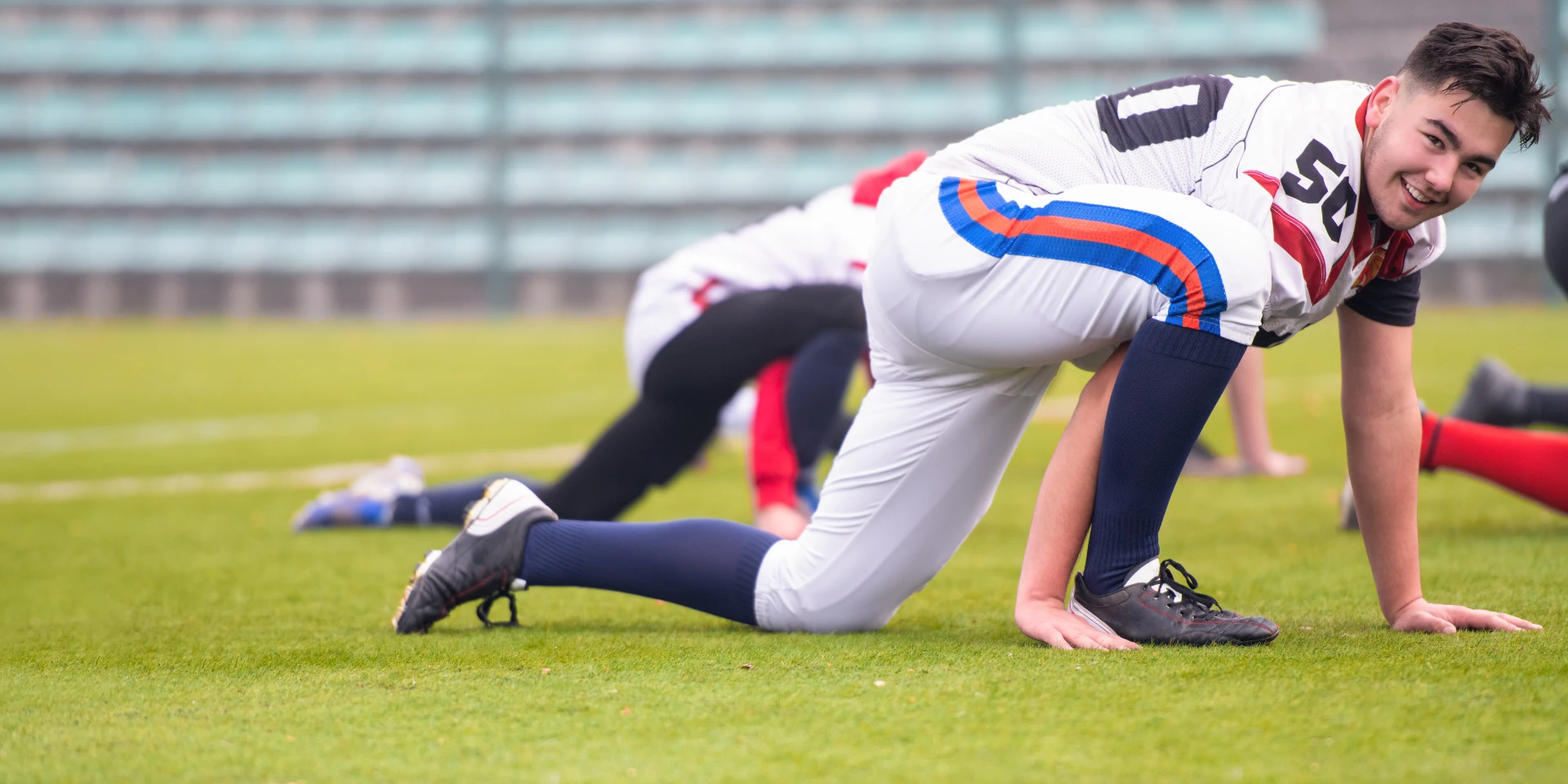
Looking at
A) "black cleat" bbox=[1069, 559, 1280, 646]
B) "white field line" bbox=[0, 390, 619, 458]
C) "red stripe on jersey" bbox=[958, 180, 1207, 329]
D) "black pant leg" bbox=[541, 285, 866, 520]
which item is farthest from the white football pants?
"white field line" bbox=[0, 390, 619, 458]

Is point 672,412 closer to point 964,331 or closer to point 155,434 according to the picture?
point 964,331

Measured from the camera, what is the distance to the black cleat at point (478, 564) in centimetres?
202

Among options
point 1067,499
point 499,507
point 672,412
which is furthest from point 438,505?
point 1067,499

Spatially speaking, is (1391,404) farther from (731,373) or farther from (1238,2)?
(1238,2)

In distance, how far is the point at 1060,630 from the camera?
1.79 metres

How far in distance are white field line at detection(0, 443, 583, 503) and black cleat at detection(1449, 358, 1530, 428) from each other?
246 cm

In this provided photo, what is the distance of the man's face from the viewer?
1.64m

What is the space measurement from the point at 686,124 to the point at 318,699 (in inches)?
541

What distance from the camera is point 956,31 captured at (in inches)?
578

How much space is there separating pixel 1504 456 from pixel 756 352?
1.34 metres

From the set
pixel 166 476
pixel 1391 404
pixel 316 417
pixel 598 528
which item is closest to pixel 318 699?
pixel 598 528

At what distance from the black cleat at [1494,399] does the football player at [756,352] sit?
4.32 feet

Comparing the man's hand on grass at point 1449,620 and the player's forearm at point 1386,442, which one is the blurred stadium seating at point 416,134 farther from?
the man's hand on grass at point 1449,620

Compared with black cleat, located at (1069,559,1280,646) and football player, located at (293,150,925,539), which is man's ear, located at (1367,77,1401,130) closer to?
black cleat, located at (1069,559,1280,646)
